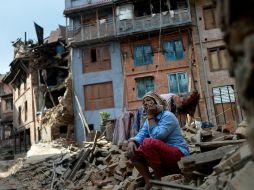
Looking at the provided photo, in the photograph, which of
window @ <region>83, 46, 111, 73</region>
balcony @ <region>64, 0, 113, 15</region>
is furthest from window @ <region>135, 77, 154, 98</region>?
balcony @ <region>64, 0, 113, 15</region>

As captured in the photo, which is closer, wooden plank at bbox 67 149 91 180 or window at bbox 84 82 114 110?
wooden plank at bbox 67 149 91 180

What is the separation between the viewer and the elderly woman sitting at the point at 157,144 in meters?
4.67

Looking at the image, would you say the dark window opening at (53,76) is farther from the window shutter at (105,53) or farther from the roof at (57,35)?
the window shutter at (105,53)

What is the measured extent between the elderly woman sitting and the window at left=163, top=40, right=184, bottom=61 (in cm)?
2340

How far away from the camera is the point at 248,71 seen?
1114 mm

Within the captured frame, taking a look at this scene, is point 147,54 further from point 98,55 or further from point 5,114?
point 5,114

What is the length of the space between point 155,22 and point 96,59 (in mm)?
5973

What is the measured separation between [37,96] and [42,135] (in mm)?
4510

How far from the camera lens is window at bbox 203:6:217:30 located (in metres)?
28.2

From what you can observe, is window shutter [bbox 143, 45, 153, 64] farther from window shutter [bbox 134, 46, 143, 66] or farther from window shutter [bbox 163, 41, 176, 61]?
window shutter [bbox 163, 41, 176, 61]

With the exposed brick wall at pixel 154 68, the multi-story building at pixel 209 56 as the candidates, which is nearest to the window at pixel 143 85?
the exposed brick wall at pixel 154 68

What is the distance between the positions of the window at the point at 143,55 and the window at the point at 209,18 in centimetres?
492

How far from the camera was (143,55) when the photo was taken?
29.0 meters

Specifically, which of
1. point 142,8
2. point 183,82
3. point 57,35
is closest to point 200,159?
point 183,82
